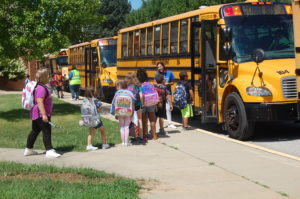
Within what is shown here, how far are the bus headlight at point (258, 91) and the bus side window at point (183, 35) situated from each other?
345cm

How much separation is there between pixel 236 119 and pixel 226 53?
4.41 ft

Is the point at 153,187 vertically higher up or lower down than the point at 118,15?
lower down

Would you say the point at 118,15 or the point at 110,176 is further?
the point at 118,15

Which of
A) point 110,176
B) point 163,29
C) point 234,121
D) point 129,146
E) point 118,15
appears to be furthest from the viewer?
point 118,15

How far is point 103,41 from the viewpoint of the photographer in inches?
900

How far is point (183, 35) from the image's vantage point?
44.7 ft

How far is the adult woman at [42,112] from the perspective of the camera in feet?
28.9

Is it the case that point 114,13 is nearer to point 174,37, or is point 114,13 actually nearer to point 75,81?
point 75,81

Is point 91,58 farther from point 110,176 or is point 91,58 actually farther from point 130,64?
point 110,176

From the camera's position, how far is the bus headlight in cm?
1008

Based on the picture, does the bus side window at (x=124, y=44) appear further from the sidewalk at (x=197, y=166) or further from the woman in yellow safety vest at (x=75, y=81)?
the sidewalk at (x=197, y=166)

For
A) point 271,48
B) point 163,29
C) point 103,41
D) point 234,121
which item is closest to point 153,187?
point 234,121

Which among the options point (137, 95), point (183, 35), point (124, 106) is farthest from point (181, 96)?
point (124, 106)

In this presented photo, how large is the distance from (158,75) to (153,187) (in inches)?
208
